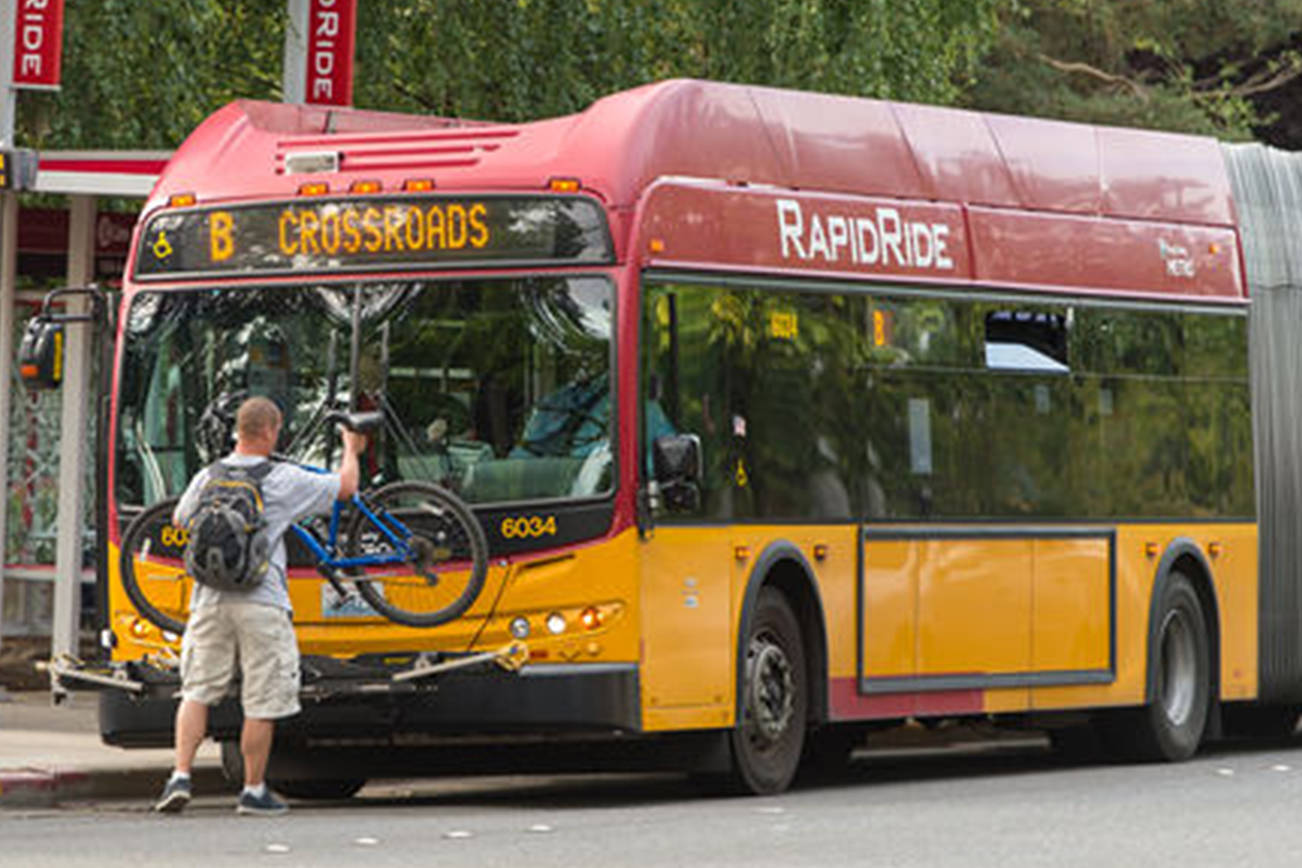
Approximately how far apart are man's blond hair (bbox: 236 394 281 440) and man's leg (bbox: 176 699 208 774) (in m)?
1.16

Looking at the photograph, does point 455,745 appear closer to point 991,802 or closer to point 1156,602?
point 991,802

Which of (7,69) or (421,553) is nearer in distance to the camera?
(421,553)

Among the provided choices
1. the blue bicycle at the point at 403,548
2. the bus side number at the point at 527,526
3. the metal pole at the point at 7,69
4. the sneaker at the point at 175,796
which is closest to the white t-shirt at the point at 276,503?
the blue bicycle at the point at 403,548

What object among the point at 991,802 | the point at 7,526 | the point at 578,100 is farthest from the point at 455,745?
the point at 578,100

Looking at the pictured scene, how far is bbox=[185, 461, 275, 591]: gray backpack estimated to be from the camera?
1555cm

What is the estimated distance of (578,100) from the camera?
90.3ft

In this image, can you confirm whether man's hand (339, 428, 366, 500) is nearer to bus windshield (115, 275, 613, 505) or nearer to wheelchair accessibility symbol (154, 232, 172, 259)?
bus windshield (115, 275, 613, 505)

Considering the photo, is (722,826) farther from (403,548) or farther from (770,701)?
(770,701)

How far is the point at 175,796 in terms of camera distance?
15742mm

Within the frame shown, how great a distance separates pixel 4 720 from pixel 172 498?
4964 mm

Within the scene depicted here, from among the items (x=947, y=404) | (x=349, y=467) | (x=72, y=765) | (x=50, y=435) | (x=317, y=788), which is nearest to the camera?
(x=349, y=467)

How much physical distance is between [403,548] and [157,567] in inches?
50.1

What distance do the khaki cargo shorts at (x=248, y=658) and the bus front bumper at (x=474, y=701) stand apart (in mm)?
409

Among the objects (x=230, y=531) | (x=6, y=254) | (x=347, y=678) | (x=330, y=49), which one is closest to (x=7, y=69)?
(x=6, y=254)
